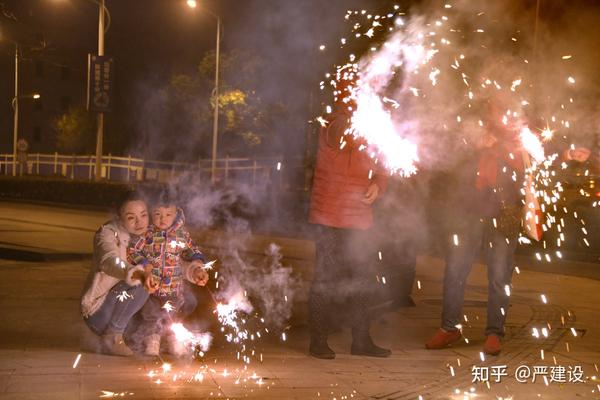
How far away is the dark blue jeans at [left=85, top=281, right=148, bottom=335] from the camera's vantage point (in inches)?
239

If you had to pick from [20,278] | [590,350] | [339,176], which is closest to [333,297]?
[339,176]

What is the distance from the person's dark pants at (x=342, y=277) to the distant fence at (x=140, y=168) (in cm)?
2753

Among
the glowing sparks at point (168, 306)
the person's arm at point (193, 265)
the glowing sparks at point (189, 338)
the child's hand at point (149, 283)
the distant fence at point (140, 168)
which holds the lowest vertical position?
the glowing sparks at point (189, 338)

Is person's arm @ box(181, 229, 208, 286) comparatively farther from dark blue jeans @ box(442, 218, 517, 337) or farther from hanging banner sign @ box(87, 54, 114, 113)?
hanging banner sign @ box(87, 54, 114, 113)

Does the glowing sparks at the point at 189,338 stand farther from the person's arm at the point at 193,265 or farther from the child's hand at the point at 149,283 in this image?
the child's hand at the point at 149,283

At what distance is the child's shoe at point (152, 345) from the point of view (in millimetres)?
6066

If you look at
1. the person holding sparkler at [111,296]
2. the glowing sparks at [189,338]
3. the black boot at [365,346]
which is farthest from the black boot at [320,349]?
the person holding sparkler at [111,296]

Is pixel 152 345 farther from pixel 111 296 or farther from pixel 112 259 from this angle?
pixel 112 259

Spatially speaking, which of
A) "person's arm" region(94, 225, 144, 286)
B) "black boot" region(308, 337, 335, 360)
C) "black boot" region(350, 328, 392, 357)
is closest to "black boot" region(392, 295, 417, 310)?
"black boot" region(350, 328, 392, 357)

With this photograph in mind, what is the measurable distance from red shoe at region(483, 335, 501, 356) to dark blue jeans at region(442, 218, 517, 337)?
0.31 feet

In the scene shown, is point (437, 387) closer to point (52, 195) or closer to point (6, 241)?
point (6, 241)

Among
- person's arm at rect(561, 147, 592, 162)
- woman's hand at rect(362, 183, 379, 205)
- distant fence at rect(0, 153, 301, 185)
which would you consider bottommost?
woman's hand at rect(362, 183, 379, 205)

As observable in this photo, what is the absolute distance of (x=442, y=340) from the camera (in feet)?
22.2

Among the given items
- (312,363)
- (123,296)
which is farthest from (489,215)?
(123,296)
